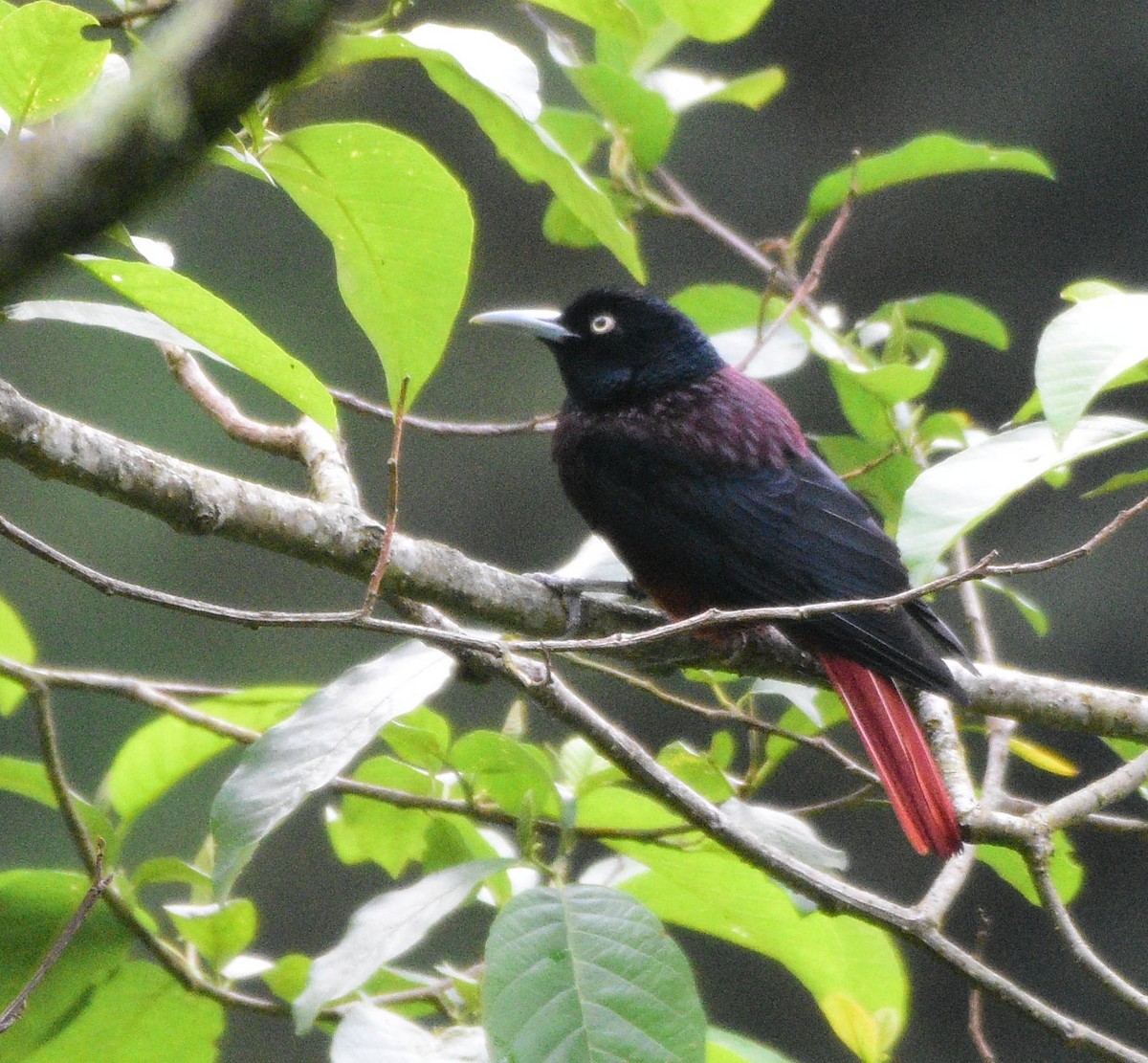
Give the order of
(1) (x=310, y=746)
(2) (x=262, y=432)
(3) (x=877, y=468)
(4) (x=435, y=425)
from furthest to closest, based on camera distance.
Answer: (3) (x=877, y=468) < (4) (x=435, y=425) < (2) (x=262, y=432) < (1) (x=310, y=746)

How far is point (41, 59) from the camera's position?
1041mm

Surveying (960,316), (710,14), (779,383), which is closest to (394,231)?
(710,14)

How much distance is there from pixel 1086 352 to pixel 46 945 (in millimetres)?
1262

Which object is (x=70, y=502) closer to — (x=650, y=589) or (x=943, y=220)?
(x=943, y=220)

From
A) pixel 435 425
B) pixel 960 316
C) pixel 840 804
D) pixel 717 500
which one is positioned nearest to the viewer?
pixel 840 804

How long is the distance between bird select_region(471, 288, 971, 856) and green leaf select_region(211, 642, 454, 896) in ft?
2.99

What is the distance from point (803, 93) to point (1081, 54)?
1.21m

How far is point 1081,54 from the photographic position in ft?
20.4

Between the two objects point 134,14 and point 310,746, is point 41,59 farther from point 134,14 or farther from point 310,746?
point 310,746

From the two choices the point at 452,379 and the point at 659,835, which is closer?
the point at 659,835

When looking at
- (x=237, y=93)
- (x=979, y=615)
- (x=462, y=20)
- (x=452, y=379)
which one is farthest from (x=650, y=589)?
(x=452, y=379)

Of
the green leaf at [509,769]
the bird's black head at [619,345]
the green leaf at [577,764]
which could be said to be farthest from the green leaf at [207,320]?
the bird's black head at [619,345]

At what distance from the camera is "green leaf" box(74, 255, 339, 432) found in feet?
3.99

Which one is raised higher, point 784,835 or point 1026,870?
point 784,835
